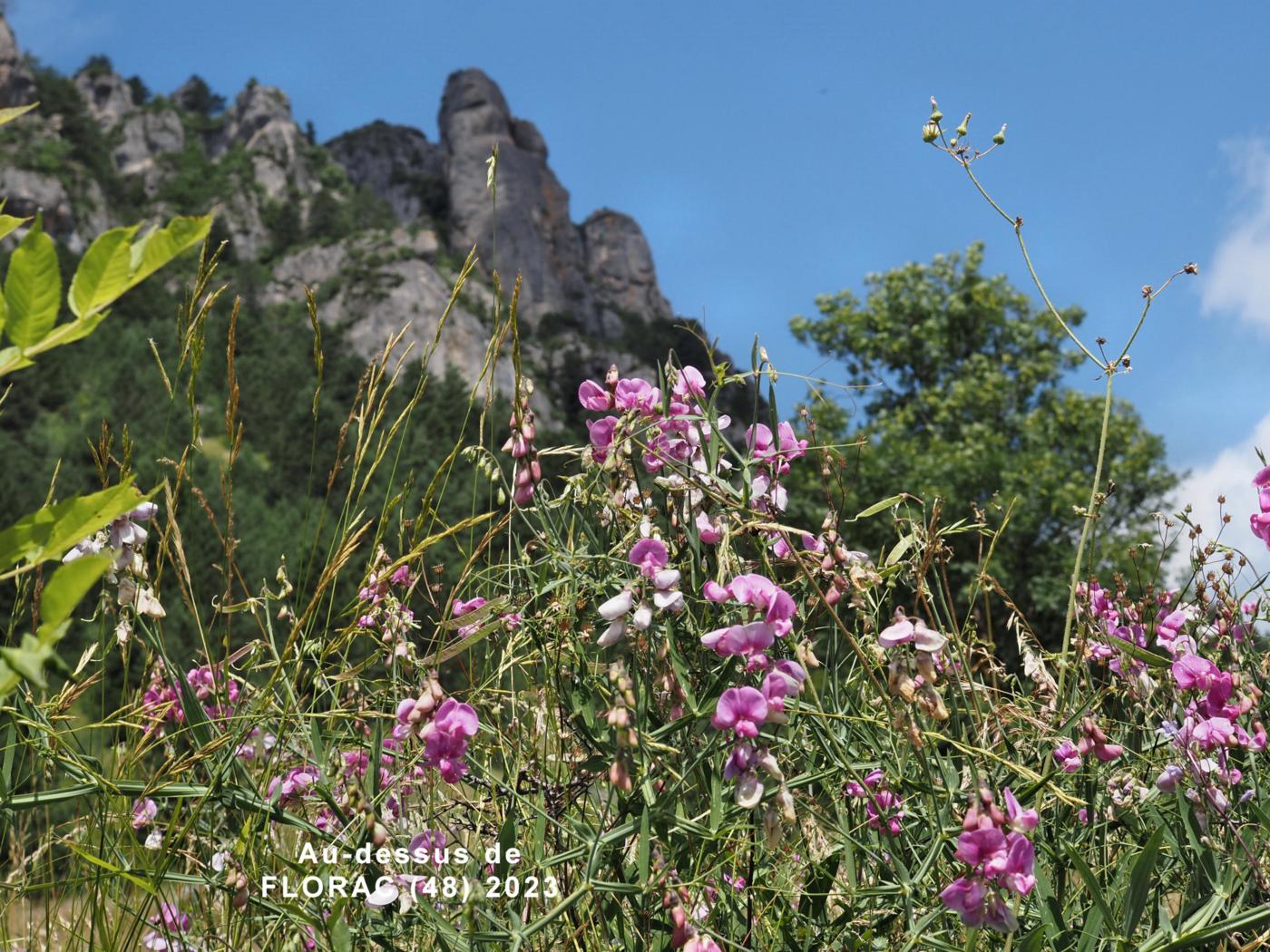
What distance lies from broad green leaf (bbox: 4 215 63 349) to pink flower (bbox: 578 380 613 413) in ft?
2.63

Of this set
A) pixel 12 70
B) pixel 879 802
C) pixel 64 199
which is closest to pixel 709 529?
pixel 879 802

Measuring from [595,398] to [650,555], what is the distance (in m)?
0.34

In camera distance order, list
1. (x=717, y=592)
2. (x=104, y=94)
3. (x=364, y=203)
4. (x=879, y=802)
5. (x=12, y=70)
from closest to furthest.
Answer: (x=717, y=592) < (x=879, y=802) < (x=12, y=70) < (x=364, y=203) < (x=104, y=94)

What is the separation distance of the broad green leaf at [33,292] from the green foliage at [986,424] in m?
11.8

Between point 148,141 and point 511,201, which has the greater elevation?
point 148,141

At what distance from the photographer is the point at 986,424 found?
1463 cm

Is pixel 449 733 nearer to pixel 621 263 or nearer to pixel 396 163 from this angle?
pixel 396 163

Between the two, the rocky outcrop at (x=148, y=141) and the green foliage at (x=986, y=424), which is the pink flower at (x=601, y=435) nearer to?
the green foliage at (x=986, y=424)

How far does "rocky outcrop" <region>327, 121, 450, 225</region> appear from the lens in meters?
77.8

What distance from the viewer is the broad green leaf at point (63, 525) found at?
61cm

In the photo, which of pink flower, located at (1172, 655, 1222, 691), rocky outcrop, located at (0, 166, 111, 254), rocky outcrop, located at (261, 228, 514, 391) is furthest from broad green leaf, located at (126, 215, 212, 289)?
rocky outcrop, located at (0, 166, 111, 254)

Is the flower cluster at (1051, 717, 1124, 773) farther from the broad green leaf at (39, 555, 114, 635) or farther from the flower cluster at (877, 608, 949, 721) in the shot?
the broad green leaf at (39, 555, 114, 635)

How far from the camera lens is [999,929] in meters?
0.93

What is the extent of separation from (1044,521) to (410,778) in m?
13.7
